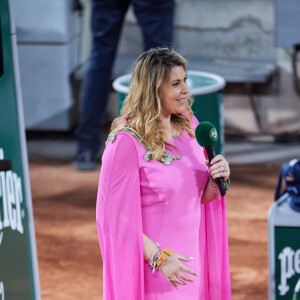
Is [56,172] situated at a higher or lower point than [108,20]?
lower

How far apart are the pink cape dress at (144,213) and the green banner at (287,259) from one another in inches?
18.2

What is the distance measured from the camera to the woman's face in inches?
75.2

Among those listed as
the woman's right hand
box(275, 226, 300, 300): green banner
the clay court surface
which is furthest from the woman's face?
the clay court surface

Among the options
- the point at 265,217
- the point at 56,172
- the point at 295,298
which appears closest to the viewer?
the point at 295,298

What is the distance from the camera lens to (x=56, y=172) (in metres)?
5.90

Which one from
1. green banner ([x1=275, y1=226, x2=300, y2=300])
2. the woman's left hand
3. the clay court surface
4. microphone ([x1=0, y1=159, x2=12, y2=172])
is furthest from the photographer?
the clay court surface

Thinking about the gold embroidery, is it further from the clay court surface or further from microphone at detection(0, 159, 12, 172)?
the clay court surface

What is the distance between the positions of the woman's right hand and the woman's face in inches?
15.0

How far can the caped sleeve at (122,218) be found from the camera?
187 cm

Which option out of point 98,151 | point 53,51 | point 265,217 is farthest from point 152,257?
point 53,51

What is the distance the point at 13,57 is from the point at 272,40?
15.5ft

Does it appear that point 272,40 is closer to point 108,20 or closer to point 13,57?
point 108,20

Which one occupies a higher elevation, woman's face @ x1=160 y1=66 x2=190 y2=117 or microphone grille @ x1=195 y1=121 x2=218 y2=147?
woman's face @ x1=160 y1=66 x2=190 y2=117

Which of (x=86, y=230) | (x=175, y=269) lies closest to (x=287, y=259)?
(x=175, y=269)
